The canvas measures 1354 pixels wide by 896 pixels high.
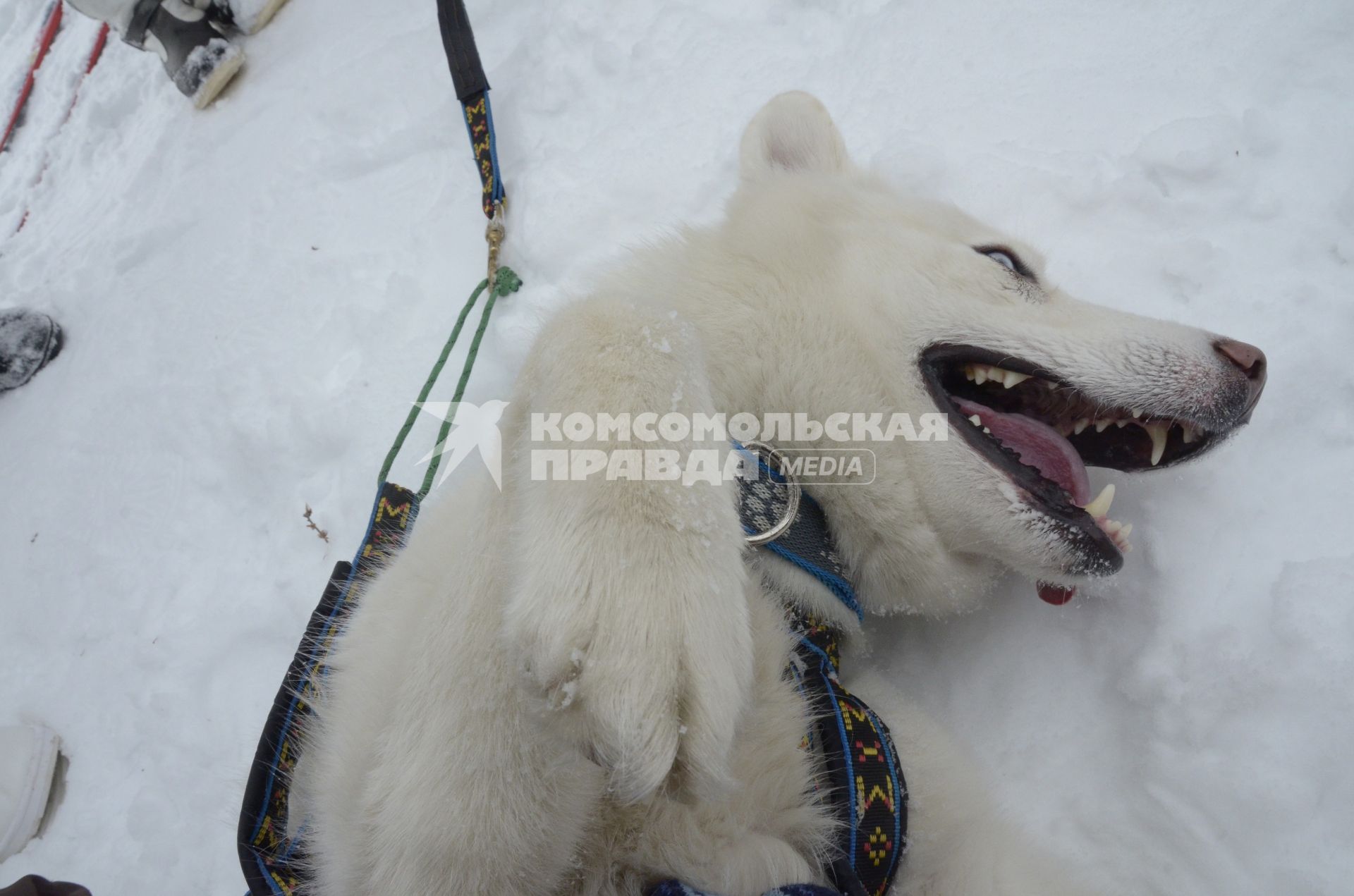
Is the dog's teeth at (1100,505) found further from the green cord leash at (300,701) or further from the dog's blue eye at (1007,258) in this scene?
the green cord leash at (300,701)

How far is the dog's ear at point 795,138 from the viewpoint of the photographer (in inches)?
98.8

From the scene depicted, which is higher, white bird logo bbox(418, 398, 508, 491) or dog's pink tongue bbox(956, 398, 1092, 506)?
dog's pink tongue bbox(956, 398, 1092, 506)

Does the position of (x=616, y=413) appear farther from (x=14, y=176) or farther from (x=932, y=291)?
(x=14, y=176)

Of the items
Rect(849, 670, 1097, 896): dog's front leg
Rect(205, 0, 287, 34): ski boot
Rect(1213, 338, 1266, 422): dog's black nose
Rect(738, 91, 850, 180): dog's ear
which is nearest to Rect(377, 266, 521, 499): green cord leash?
Rect(738, 91, 850, 180): dog's ear

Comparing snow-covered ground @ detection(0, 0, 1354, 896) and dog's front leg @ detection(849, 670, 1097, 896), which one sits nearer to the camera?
dog's front leg @ detection(849, 670, 1097, 896)

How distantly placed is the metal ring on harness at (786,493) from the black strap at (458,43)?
95.7 inches

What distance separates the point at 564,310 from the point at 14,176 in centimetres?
657

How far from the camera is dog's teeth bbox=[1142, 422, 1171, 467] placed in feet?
6.39

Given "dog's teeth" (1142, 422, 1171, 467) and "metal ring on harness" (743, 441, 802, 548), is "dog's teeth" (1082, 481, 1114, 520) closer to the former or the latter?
"dog's teeth" (1142, 422, 1171, 467)

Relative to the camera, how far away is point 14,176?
5.46 m

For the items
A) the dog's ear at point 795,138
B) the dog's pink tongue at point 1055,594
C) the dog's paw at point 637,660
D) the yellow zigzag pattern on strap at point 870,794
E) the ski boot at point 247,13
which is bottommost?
the yellow zigzag pattern on strap at point 870,794

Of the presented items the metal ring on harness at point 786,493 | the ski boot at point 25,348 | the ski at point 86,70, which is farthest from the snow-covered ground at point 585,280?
the ski at point 86,70

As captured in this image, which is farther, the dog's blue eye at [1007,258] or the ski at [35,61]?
the ski at [35,61]

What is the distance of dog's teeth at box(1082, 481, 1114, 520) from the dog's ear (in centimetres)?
141
